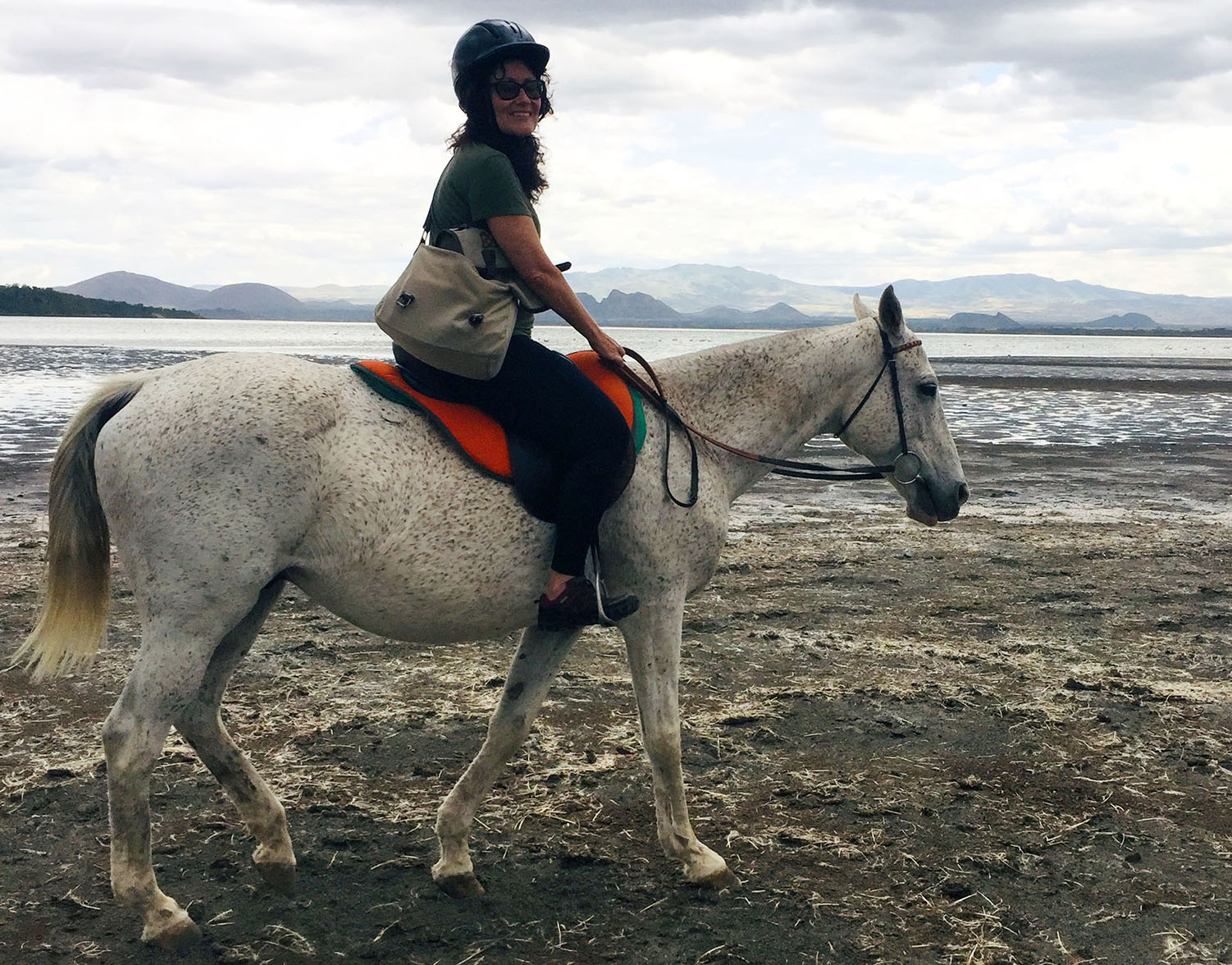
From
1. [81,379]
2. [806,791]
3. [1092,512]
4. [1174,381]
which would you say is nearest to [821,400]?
[806,791]

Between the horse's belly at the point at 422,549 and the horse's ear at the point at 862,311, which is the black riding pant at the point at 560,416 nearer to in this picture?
the horse's belly at the point at 422,549

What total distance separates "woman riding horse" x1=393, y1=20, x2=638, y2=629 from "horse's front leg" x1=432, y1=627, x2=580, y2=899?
0.45 metres

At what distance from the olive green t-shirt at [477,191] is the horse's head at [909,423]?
1.86m

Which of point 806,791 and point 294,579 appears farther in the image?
point 806,791

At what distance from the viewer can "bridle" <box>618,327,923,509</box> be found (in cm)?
466

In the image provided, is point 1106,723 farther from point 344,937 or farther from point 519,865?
point 344,937

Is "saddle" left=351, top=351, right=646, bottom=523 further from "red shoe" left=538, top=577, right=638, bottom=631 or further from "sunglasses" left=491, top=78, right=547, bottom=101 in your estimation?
"sunglasses" left=491, top=78, right=547, bottom=101

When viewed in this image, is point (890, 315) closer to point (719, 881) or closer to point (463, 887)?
point (719, 881)

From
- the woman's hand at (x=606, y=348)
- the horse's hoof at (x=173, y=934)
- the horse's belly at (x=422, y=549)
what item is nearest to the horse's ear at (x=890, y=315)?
the woman's hand at (x=606, y=348)

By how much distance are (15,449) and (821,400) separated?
1734cm

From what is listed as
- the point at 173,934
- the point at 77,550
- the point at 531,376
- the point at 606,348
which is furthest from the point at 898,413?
the point at 173,934

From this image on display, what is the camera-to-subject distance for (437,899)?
452cm

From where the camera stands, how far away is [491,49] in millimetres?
4199

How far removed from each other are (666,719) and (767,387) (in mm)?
1622
